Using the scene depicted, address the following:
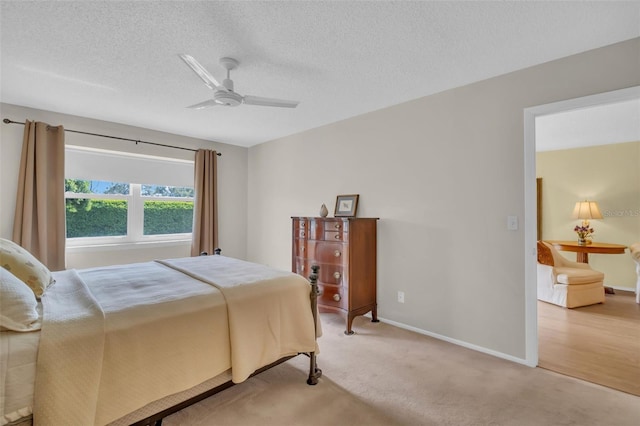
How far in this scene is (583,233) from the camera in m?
4.55

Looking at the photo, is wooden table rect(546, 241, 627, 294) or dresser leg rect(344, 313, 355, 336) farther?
wooden table rect(546, 241, 627, 294)

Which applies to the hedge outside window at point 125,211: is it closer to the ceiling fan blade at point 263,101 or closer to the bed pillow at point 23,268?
the bed pillow at point 23,268

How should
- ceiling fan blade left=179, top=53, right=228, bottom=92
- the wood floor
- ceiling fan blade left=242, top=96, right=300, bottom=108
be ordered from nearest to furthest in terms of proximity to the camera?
ceiling fan blade left=179, top=53, right=228, bottom=92 → the wood floor → ceiling fan blade left=242, top=96, right=300, bottom=108

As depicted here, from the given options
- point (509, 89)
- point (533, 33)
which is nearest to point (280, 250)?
point (509, 89)

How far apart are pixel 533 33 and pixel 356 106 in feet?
5.61

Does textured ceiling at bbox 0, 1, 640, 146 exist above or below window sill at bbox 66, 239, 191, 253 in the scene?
above

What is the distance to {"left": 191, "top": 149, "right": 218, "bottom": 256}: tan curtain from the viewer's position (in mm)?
4586

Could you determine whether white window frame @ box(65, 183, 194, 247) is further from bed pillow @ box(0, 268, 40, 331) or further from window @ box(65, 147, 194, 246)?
bed pillow @ box(0, 268, 40, 331)

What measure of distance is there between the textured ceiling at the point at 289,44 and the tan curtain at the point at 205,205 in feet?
5.24

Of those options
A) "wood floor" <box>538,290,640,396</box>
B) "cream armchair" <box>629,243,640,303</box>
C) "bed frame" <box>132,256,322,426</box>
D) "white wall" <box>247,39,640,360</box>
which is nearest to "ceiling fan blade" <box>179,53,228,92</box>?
"bed frame" <box>132,256,322,426</box>

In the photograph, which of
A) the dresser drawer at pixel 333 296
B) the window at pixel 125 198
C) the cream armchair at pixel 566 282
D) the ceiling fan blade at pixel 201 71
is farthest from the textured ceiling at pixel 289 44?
the cream armchair at pixel 566 282

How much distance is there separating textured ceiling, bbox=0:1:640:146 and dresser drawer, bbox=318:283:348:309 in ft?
6.70

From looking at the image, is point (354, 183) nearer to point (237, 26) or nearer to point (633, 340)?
point (237, 26)

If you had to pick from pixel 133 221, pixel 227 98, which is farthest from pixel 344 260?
pixel 133 221
